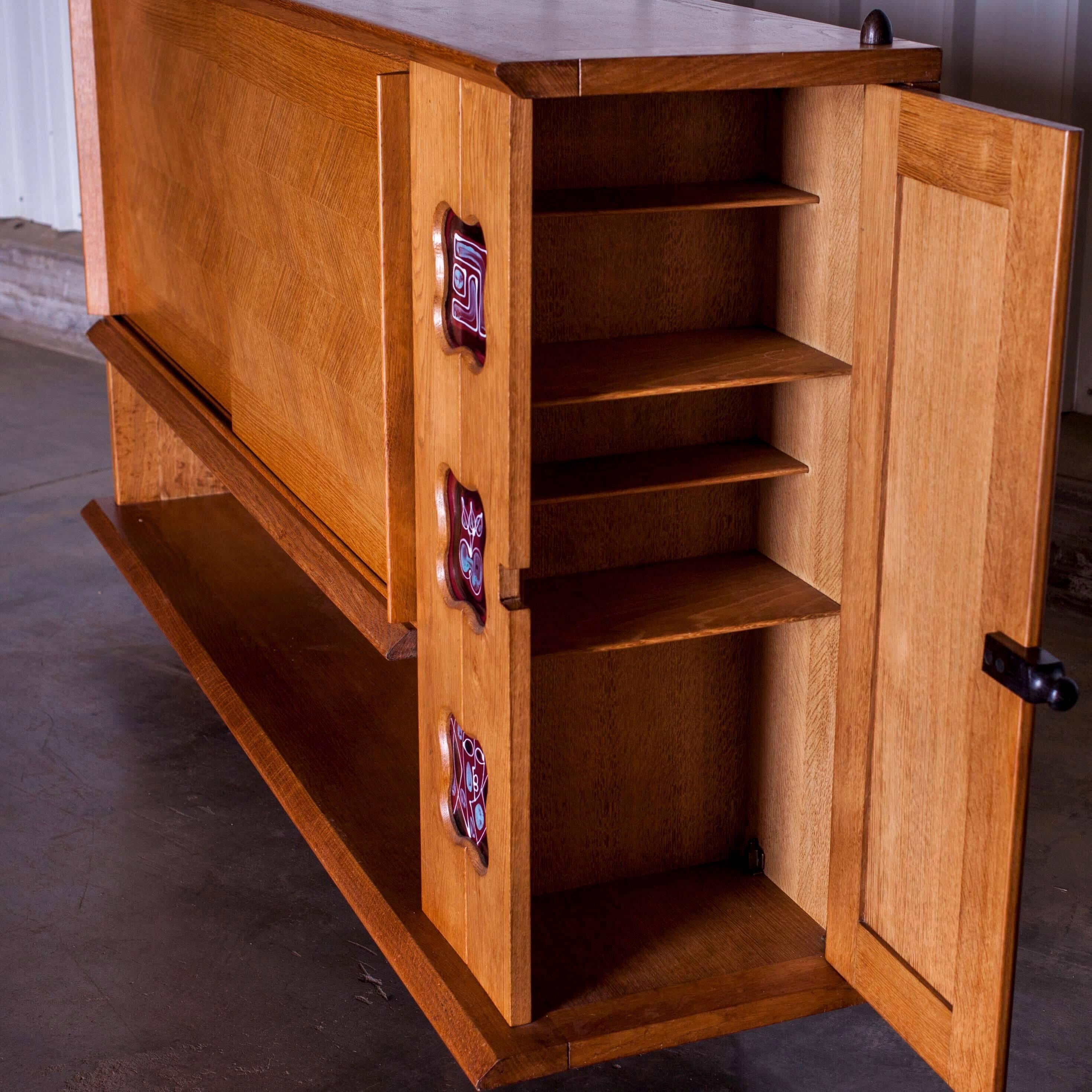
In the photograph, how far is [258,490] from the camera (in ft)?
9.59

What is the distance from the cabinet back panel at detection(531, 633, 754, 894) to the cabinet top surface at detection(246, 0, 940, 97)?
973 millimetres

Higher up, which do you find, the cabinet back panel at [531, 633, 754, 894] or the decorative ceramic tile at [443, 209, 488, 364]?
the decorative ceramic tile at [443, 209, 488, 364]

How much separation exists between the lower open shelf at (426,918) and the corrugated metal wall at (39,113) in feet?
14.6

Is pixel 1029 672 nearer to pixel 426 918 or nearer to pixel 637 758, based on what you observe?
pixel 637 758

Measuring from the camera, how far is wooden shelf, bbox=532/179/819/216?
6.91 feet

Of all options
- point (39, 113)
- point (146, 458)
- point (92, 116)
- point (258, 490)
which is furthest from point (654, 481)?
point (39, 113)

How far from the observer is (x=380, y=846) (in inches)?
106

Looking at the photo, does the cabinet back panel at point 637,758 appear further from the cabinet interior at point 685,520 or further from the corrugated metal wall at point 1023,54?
the corrugated metal wall at point 1023,54

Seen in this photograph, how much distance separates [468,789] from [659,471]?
564mm

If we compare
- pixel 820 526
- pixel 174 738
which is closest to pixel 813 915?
pixel 820 526

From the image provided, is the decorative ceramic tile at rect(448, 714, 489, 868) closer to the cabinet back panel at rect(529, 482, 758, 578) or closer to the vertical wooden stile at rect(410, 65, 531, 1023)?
the vertical wooden stile at rect(410, 65, 531, 1023)

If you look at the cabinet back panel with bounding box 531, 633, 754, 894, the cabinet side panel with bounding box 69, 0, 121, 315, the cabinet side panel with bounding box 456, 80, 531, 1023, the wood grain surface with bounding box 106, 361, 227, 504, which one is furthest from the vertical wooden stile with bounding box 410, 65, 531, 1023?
the wood grain surface with bounding box 106, 361, 227, 504

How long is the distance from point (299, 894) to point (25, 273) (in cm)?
520

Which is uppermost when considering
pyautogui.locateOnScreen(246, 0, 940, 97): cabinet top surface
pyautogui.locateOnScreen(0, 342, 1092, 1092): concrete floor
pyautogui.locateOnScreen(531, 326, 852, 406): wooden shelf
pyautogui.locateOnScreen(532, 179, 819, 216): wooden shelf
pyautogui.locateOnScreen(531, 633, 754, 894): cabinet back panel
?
pyautogui.locateOnScreen(246, 0, 940, 97): cabinet top surface
